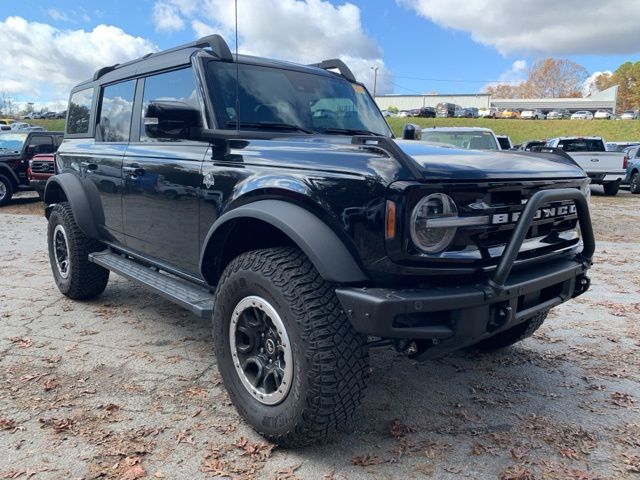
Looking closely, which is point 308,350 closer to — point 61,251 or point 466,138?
point 61,251

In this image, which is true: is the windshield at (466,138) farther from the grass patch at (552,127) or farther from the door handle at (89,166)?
the grass patch at (552,127)

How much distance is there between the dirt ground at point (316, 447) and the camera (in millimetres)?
2555

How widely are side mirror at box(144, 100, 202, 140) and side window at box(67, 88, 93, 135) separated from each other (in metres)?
2.29

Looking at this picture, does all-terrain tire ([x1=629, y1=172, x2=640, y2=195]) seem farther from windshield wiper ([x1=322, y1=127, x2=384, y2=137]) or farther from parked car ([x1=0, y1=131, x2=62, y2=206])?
parked car ([x1=0, y1=131, x2=62, y2=206])

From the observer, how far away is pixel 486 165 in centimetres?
255

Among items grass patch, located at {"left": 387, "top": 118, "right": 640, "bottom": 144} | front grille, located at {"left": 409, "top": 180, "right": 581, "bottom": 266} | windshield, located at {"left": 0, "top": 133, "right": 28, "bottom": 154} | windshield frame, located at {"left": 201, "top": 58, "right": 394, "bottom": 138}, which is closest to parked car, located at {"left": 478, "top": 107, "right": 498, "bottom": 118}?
grass patch, located at {"left": 387, "top": 118, "right": 640, "bottom": 144}

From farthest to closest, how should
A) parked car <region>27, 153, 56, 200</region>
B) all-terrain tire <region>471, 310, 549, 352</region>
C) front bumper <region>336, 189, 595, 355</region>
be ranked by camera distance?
parked car <region>27, 153, 56, 200</region>, all-terrain tire <region>471, 310, 549, 352</region>, front bumper <region>336, 189, 595, 355</region>

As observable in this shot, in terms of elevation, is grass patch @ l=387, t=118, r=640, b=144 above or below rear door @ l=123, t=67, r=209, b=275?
above

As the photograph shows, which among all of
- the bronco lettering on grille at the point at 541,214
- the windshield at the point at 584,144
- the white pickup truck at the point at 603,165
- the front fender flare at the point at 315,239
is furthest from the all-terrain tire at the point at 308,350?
the windshield at the point at 584,144

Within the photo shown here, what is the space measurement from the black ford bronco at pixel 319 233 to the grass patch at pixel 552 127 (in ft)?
134

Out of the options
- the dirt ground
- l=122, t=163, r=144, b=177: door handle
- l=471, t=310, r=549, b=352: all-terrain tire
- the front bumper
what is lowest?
the dirt ground

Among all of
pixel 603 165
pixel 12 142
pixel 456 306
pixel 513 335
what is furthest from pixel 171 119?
pixel 603 165

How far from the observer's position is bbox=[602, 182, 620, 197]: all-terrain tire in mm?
16109

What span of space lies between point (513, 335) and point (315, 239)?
2.03 meters
